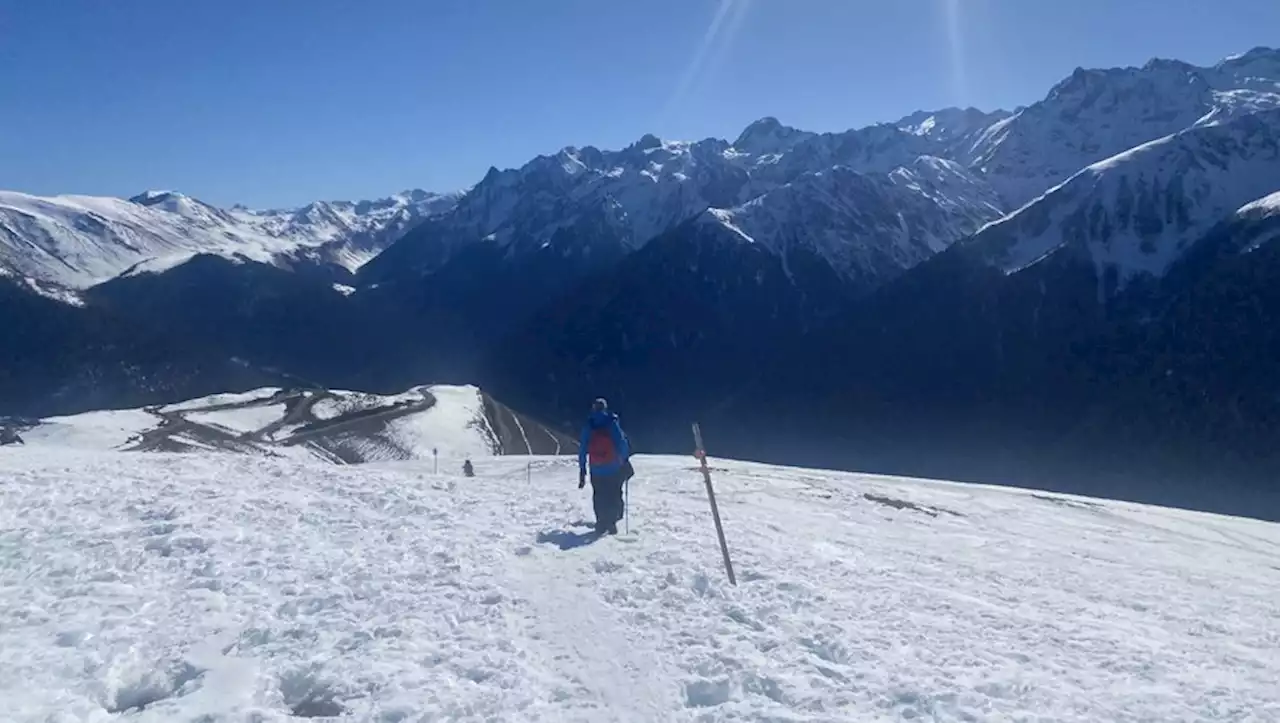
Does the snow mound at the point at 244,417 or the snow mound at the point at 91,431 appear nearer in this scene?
the snow mound at the point at 91,431

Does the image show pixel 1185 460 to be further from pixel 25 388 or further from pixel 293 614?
pixel 25 388

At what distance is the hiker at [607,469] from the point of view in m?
19.7

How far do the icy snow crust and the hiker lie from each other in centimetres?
73

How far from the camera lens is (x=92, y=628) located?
11961mm

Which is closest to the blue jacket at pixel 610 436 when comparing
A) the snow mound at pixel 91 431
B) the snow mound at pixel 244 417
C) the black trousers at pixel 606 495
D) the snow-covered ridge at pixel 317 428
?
the black trousers at pixel 606 495

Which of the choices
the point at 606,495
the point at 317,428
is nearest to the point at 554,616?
the point at 606,495

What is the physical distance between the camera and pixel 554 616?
1375cm

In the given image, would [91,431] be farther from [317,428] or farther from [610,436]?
[610,436]

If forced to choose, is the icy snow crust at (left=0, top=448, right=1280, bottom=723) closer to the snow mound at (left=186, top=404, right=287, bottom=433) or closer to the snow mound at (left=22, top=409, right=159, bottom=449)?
the snow mound at (left=22, top=409, right=159, bottom=449)

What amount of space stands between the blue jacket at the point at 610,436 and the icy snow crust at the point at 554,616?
1.56 meters

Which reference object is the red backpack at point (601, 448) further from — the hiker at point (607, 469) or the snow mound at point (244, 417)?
the snow mound at point (244, 417)

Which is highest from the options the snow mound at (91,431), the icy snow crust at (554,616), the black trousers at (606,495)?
the snow mound at (91,431)

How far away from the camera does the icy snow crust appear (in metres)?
10.9

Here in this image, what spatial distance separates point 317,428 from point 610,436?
80.3 metres
